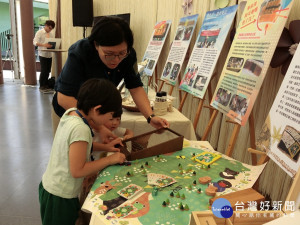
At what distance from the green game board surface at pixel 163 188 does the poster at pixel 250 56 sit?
53 cm

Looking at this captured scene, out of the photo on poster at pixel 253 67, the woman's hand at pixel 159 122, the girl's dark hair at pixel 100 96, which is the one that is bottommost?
the woman's hand at pixel 159 122

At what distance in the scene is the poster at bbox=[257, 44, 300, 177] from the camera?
96 cm

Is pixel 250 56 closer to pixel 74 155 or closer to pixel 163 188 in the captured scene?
pixel 163 188

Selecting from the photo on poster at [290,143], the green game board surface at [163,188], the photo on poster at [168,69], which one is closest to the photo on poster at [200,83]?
the photo on poster at [168,69]

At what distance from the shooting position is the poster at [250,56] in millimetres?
1504

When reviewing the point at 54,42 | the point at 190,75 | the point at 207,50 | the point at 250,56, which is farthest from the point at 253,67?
the point at 54,42

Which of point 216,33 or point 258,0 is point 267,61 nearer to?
point 258,0

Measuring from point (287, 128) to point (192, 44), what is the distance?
7.68ft

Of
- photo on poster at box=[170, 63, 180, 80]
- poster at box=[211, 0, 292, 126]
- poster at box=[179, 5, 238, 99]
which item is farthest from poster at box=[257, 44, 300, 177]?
photo on poster at box=[170, 63, 180, 80]

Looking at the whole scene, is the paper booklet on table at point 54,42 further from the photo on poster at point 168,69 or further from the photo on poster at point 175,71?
the photo on poster at point 175,71

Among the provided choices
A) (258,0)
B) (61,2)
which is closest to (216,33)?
(258,0)

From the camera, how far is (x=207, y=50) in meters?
2.39

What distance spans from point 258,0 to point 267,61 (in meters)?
0.51

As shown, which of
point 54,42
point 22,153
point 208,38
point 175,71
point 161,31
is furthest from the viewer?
point 54,42
